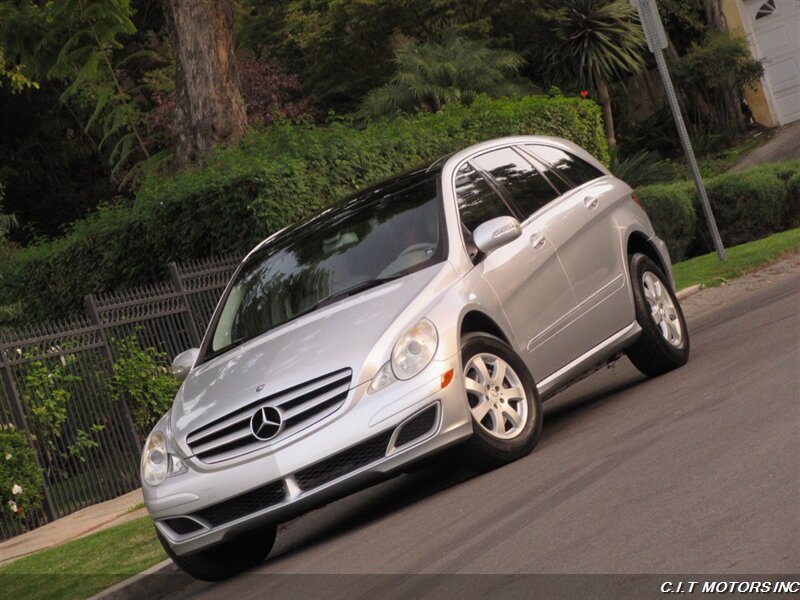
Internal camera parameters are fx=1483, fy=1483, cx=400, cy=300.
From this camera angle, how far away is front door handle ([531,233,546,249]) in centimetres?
936

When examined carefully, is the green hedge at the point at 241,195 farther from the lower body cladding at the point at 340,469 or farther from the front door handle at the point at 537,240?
the lower body cladding at the point at 340,469

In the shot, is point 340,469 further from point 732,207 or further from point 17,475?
point 732,207

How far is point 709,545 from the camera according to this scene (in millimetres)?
5555

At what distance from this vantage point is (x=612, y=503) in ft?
21.9

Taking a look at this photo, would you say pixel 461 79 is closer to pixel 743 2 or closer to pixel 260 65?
pixel 260 65

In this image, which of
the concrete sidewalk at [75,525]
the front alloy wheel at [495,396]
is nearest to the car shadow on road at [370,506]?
the front alloy wheel at [495,396]

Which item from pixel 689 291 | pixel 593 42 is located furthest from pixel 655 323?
pixel 593 42

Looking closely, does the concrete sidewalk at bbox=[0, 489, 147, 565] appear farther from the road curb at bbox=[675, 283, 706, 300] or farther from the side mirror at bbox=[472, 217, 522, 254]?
the road curb at bbox=[675, 283, 706, 300]

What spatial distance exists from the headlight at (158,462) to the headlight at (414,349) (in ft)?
4.28

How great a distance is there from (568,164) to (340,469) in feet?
12.7

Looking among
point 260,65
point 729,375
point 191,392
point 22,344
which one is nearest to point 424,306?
point 191,392

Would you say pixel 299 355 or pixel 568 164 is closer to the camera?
pixel 299 355

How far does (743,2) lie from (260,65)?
12863mm

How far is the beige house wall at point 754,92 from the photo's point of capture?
38.4 meters
